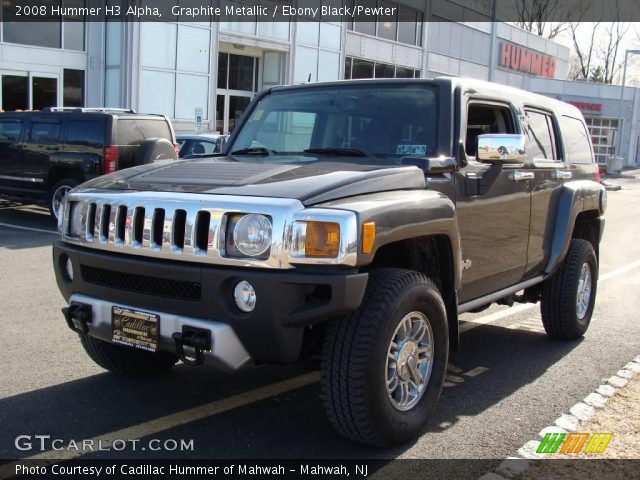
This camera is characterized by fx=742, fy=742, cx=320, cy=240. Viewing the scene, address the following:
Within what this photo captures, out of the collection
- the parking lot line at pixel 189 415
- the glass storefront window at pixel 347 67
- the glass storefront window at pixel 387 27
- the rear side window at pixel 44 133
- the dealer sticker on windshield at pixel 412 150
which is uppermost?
the glass storefront window at pixel 387 27

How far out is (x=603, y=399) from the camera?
478 cm

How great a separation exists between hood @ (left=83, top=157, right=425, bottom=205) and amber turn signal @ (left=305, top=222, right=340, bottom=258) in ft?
0.51

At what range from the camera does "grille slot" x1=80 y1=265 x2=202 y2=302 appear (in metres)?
3.58

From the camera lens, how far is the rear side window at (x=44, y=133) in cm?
1252

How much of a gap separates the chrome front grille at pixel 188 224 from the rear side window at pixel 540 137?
2.67 metres

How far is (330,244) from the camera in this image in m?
3.41

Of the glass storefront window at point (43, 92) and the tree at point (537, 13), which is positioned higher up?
the tree at point (537, 13)

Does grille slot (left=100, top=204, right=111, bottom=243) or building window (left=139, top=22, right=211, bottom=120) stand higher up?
building window (left=139, top=22, right=211, bottom=120)

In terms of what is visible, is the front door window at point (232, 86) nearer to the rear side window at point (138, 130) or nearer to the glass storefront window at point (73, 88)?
the glass storefront window at point (73, 88)

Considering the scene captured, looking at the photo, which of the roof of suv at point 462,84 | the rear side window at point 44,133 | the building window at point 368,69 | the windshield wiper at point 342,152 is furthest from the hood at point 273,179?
the building window at point 368,69

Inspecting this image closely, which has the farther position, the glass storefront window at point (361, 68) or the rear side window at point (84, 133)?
the glass storefront window at point (361, 68)

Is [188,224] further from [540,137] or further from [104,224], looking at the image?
[540,137]

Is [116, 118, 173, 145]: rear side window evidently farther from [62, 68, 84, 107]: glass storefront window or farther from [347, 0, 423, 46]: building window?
[347, 0, 423, 46]: building window

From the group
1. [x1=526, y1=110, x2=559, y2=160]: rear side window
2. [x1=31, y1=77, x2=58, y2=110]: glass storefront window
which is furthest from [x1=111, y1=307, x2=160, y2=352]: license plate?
[x1=31, y1=77, x2=58, y2=110]: glass storefront window
